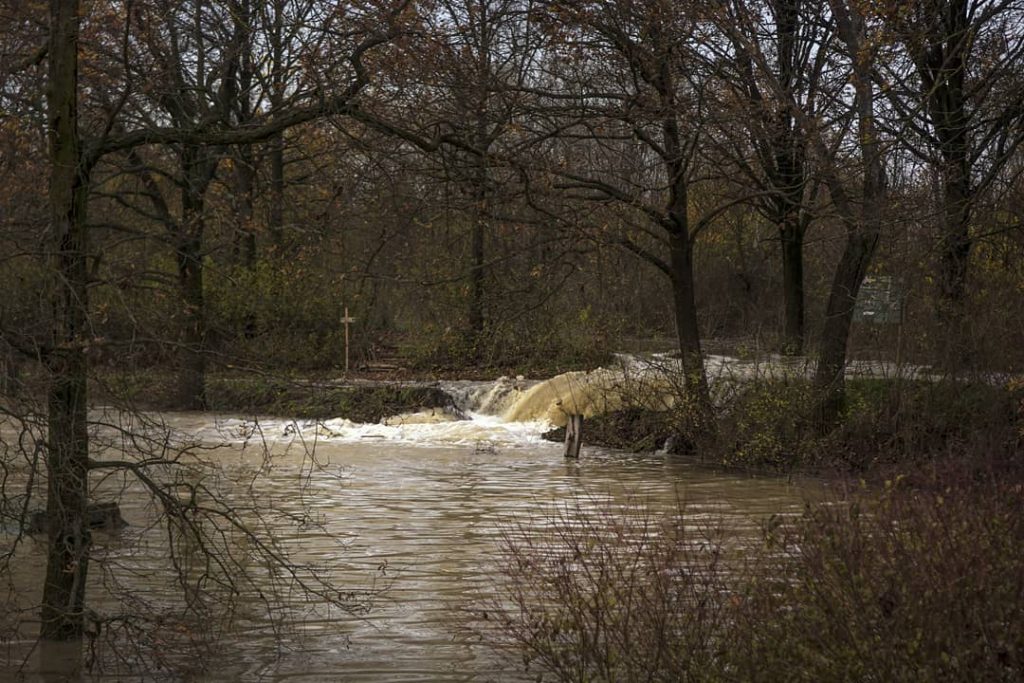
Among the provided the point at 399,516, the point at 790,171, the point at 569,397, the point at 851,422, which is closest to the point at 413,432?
the point at 569,397

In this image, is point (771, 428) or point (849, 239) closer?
point (771, 428)

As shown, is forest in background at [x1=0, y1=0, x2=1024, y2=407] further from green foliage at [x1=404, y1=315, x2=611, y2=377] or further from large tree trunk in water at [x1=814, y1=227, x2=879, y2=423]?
green foliage at [x1=404, y1=315, x2=611, y2=377]

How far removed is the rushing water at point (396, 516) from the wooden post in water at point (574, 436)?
217mm

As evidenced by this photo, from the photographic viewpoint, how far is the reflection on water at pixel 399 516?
9266 mm

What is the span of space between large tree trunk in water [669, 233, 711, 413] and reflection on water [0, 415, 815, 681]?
3.95 ft

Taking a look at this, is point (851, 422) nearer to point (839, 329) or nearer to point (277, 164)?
point (839, 329)

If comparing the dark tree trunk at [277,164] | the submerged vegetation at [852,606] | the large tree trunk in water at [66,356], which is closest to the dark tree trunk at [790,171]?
the dark tree trunk at [277,164]

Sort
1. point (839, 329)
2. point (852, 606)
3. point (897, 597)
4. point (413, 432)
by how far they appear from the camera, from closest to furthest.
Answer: point (897, 597), point (852, 606), point (839, 329), point (413, 432)

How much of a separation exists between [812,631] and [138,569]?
775cm

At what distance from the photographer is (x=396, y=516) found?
15945 mm

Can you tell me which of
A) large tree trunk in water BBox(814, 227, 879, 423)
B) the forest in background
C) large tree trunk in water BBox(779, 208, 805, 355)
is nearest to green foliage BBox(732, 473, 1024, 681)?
the forest in background

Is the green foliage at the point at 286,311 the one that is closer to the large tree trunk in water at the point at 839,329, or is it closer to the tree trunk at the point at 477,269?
the tree trunk at the point at 477,269

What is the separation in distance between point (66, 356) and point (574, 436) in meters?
14.0

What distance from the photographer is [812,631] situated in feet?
19.8
